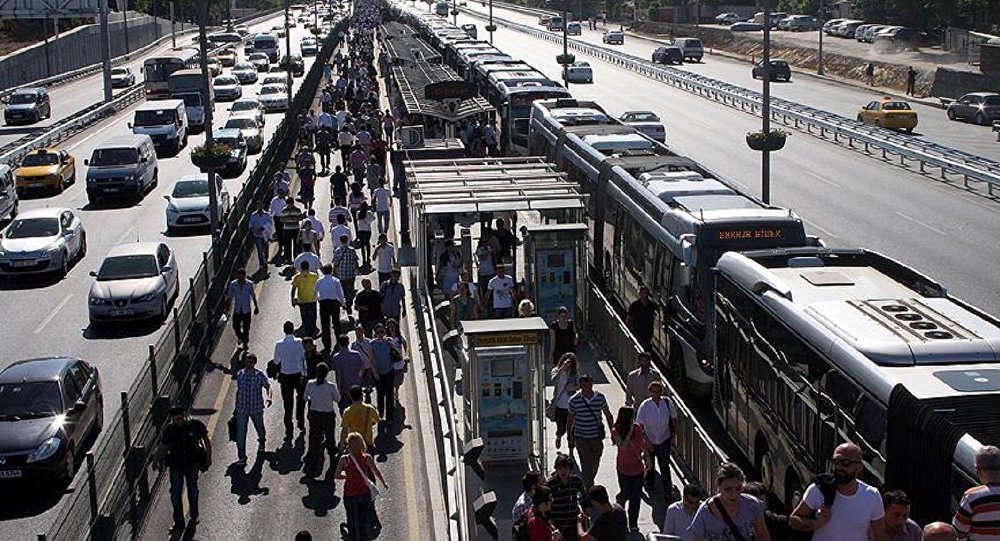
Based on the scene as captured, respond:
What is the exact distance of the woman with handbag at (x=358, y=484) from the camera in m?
14.2

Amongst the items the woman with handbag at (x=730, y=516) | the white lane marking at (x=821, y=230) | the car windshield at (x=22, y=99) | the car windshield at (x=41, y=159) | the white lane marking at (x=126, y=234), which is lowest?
Result: the white lane marking at (x=126, y=234)

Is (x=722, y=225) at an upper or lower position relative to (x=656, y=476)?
upper

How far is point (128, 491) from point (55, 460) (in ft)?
7.11

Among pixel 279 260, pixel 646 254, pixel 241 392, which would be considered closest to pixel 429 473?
pixel 241 392

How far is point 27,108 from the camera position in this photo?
224ft

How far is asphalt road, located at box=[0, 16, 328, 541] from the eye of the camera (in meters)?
17.1

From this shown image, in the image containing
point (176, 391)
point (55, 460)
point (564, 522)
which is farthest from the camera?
point (176, 391)

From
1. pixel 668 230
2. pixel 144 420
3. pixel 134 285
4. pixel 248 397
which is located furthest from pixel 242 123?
pixel 248 397

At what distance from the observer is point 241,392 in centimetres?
1727

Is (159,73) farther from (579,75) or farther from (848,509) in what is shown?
(848,509)

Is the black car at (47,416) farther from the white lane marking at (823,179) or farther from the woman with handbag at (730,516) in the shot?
the white lane marking at (823,179)

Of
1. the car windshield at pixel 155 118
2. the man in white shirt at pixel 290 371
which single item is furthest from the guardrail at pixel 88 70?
the man in white shirt at pixel 290 371

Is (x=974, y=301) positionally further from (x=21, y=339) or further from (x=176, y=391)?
(x=21, y=339)

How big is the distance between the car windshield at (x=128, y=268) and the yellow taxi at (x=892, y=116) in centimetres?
3637
